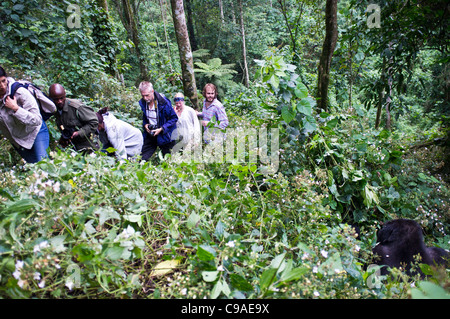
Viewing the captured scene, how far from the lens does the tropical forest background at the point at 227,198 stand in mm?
1120

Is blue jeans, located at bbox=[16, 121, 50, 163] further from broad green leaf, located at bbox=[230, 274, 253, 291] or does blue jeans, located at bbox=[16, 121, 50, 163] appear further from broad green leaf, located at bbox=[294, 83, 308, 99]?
broad green leaf, located at bbox=[230, 274, 253, 291]

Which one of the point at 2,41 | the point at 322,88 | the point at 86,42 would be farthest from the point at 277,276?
the point at 86,42

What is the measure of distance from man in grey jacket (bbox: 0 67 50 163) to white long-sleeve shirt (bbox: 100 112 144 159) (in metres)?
0.75

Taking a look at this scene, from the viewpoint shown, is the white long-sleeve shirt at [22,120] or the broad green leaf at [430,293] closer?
the broad green leaf at [430,293]

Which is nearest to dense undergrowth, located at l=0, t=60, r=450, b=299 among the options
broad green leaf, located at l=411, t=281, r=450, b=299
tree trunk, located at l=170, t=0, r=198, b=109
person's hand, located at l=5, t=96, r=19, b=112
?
broad green leaf, located at l=411, t=281, r=450, b=299

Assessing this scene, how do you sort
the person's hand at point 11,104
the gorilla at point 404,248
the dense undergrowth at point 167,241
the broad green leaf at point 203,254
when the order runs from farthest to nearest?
1. the person's hand at point 11,104
2. the gorilla at point 404,248
3. the broad green leaf at point 203,254
4. the dense undergrowth at point 167,241

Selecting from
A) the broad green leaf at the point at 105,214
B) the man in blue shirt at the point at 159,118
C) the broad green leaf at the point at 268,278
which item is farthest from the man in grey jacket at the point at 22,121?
the broad green leaf at the point at 268,278

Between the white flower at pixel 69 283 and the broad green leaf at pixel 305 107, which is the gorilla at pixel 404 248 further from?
the white flower at pixel 69 283

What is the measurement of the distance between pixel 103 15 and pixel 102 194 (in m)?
7.57

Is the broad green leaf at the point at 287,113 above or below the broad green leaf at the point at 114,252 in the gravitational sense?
above

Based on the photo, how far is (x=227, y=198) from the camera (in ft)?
Answer: 5.85

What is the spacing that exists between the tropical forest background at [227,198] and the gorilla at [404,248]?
18cm

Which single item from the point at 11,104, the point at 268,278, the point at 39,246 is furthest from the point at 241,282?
the point at 11,104
